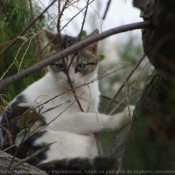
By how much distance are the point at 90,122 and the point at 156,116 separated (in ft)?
4.70

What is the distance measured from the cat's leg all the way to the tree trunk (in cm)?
124

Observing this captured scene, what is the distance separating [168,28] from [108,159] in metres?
0.96

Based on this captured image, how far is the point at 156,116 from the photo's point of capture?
1549 mm

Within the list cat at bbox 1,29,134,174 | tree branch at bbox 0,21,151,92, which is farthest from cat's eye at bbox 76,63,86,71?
tree branch at bbox 0,21,151,92

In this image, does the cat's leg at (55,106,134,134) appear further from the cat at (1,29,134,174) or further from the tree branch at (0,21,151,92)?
the tree branch at (0,21,151,92)

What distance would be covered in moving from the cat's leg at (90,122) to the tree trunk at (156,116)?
1.24m

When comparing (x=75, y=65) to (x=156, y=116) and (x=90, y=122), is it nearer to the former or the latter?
(x=90, y=122)

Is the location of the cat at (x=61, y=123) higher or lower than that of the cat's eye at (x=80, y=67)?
lower

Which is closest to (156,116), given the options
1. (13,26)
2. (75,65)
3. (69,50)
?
(69,50)

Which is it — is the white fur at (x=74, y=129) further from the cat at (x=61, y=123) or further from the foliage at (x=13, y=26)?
the foliage at (x=13, y=26)

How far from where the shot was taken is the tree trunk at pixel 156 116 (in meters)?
1.44

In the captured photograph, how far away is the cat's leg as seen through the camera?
A: 9.46ft

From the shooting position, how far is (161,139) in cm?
155

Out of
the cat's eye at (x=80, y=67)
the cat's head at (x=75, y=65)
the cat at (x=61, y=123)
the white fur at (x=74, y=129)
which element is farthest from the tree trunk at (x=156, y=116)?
the cat's eye at (x=80, y=67)
